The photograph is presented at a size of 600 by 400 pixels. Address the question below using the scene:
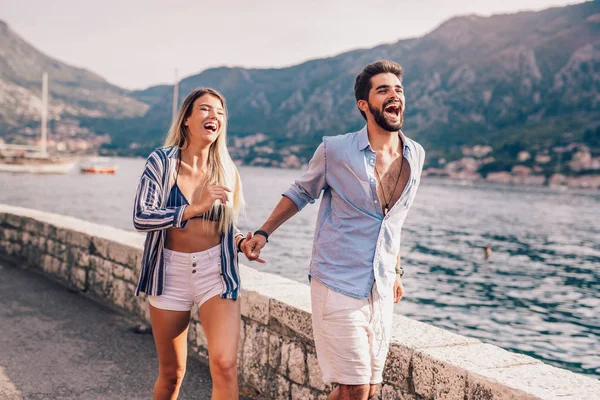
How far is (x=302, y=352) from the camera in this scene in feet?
12.6

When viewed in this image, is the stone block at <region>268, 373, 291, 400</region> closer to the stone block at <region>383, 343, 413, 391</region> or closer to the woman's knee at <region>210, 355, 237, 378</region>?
the stone block at <region>383, 343, 413, 391</region>

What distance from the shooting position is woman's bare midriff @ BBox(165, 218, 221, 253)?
310 cm

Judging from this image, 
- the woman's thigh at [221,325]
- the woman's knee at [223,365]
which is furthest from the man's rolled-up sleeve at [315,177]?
the woman's knee at [223,365]

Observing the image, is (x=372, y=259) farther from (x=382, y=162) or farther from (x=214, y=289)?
(x=214, y=289)

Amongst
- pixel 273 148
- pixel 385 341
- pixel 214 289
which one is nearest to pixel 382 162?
pixel 385 341

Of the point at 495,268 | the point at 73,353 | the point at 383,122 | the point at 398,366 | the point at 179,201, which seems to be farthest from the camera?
the point at 495,268

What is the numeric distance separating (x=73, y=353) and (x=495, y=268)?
29.1 meters

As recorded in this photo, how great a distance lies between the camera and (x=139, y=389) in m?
4.25

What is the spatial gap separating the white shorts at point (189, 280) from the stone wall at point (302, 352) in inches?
36.2

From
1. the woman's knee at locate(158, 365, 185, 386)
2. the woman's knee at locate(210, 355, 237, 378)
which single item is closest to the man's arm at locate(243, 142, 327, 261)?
the woman's knee at locate(210, 355, 237, 378)

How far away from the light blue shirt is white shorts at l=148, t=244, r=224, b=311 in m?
0.59

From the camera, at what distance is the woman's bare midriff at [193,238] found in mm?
3102

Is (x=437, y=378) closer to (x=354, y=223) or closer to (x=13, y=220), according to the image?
(x=354, y=223)

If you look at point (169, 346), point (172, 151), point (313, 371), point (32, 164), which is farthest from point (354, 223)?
point (32, 164)
